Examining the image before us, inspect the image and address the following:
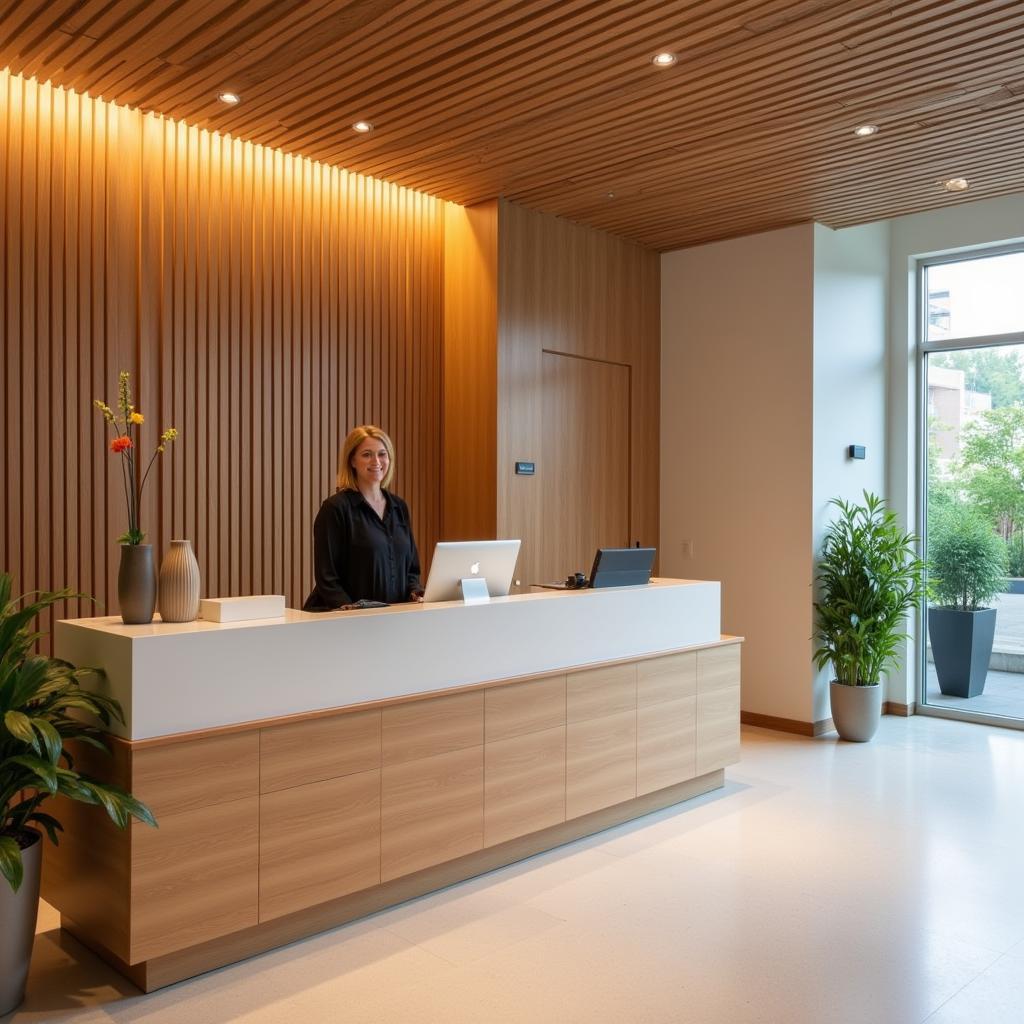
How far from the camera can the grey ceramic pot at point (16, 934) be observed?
2.92 metres

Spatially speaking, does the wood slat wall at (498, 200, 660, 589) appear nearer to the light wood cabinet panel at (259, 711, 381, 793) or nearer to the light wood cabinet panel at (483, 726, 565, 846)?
the light wood cabinet panel at (483, 726, 565, 846)

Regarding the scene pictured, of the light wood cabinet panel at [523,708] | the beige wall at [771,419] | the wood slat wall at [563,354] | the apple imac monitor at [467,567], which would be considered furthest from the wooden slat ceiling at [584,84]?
the light wood cabinet panel at [523,708]

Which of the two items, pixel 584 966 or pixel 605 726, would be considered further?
pixel 605 726

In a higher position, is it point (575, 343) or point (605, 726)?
point (575, 343)

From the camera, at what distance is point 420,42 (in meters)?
4.19

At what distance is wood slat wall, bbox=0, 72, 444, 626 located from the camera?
4.62 meters

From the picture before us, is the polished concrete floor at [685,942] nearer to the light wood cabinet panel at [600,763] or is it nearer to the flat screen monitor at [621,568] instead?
the light wood cabinet panel at [600,763]

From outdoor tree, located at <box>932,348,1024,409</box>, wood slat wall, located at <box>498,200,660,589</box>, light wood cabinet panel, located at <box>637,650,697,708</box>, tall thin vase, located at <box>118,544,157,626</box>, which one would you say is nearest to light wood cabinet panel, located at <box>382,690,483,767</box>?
tall thin vase, located at <box>118,544,157,626</box>

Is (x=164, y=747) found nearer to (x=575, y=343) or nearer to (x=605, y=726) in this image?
(x=605, y=726)

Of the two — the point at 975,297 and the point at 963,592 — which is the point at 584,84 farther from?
the point at 963,592

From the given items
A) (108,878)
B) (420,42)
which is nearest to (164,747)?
(108,878)

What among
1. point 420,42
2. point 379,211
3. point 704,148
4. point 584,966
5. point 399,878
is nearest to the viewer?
point 584,966

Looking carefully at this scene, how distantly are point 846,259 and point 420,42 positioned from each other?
4199mm

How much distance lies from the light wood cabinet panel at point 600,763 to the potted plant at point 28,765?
80.7 inches
